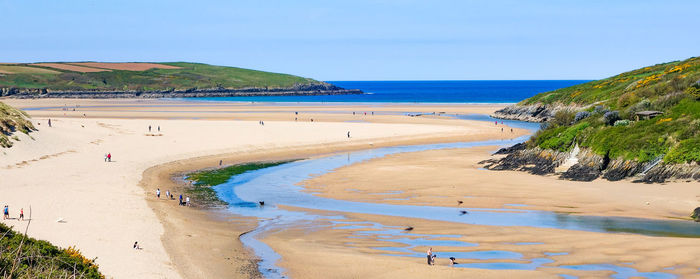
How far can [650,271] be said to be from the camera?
20.3 meters

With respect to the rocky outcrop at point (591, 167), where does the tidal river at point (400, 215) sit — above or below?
below

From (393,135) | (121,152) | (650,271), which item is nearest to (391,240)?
(650,271)

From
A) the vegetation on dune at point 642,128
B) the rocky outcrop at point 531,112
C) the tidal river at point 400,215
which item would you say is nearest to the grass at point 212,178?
the tidal river at point 400,215

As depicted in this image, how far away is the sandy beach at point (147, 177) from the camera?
2275 centimetres

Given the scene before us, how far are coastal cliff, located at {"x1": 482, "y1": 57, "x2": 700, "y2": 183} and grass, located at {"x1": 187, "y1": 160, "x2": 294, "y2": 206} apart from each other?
16.5 m

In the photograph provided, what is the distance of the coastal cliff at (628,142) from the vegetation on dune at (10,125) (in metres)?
33.5

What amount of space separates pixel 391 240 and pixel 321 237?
9.14 ft

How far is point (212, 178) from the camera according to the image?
139 feet

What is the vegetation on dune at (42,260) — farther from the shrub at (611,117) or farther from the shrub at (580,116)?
the shrub at (580,116)

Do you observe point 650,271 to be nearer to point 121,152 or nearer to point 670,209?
point 670,209

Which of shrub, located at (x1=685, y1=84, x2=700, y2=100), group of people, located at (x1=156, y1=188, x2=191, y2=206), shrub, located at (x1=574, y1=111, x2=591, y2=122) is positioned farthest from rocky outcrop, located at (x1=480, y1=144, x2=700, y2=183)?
group of people, located at (x1=156, y1=188, x2=191, y2=206)

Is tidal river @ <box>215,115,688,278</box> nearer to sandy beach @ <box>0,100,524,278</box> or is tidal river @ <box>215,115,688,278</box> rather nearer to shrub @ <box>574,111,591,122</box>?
sandy beach @ <box>0,100,524,278</box>

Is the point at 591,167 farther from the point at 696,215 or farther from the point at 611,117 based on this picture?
the point at 696,215

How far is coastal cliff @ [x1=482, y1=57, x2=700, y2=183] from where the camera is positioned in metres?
36.4
